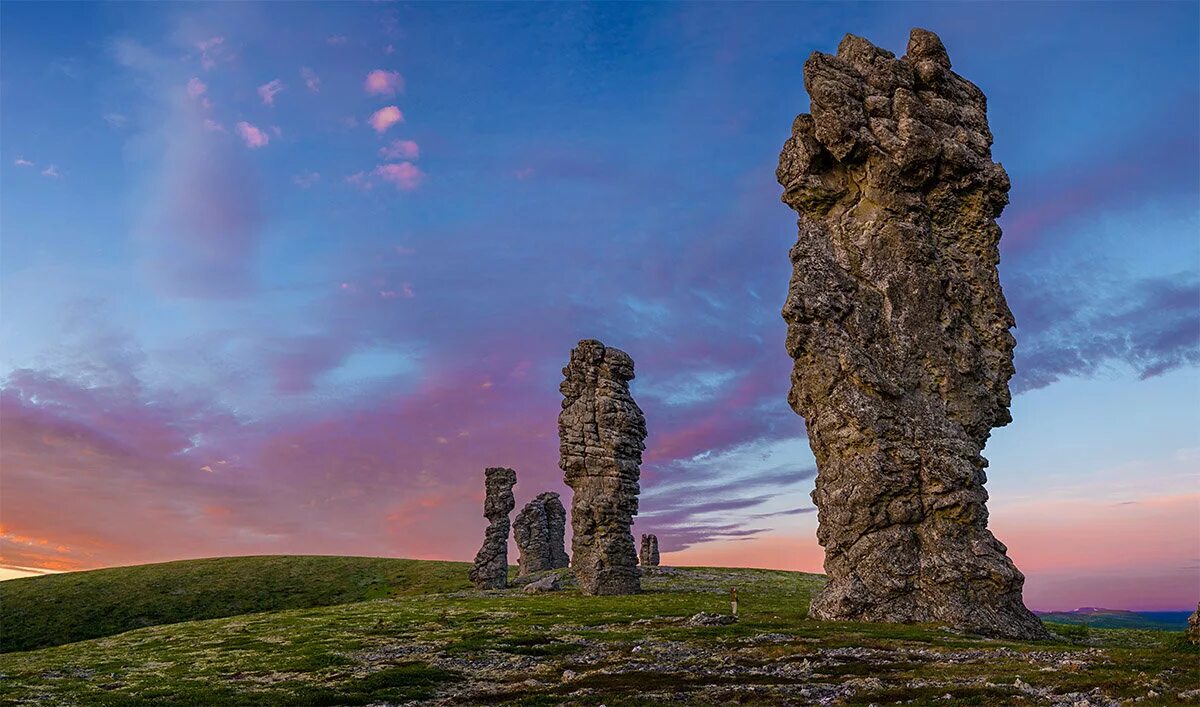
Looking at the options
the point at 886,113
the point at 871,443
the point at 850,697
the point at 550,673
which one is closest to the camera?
the point at 850,697

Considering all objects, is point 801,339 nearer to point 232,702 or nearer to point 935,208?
point 935,208

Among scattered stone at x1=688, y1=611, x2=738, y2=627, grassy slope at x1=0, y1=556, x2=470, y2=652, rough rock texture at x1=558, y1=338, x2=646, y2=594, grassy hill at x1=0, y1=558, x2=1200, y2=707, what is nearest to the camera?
grassy hill at x1=0, y1=558, x2=1200, y2=707

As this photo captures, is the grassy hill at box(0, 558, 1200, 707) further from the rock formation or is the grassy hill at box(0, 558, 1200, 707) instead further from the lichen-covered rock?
the rock formation

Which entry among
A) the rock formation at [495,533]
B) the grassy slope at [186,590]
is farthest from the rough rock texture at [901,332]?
the grassy slope at [186,590]

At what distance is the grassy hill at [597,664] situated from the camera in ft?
75.5

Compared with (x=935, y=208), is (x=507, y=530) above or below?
below

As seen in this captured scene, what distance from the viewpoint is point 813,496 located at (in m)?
47.1

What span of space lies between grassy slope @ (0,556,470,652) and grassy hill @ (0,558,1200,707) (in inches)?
1319

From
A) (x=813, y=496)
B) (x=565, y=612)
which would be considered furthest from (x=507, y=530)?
(x=813, y=496)

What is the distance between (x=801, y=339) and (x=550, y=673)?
84.9 feet

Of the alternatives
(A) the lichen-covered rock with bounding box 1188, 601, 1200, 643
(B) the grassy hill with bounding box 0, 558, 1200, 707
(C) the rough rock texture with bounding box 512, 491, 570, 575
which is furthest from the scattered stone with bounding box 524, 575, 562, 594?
(A) the lichen-covered rock with bounding box 1188, 601, 1200, 643

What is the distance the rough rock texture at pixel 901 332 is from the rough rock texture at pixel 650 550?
223 ft

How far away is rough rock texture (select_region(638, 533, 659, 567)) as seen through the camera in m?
111

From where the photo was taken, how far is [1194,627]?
30.0m
